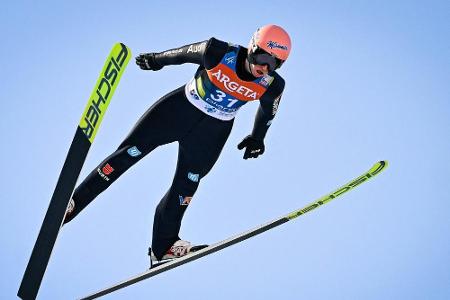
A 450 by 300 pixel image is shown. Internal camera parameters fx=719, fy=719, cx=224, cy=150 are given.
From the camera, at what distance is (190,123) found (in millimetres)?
7020

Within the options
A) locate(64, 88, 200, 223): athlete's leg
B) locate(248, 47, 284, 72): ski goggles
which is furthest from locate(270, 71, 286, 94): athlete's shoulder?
locate(64, 88, 200, 223): athlete's leg

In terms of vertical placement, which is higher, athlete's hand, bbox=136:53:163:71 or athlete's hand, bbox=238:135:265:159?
athlete's hand, bbox=136:53:163:71

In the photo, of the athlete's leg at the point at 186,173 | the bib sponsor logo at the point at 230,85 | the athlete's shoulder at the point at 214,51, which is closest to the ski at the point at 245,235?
the athlete's leg at the point at 186,173

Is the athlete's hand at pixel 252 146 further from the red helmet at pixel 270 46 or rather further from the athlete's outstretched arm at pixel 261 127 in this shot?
the red helmet at pixel 270 46

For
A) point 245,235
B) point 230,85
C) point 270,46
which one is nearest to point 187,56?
point 230,85

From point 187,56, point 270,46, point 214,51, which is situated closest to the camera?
point 270,46

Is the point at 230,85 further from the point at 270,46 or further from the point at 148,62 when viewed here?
the point at 148,62

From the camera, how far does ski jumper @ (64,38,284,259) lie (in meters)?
6.75

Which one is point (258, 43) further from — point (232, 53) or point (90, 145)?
point (90, 145)

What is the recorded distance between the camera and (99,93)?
20.7 ft

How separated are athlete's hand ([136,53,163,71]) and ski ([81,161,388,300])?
1.84m

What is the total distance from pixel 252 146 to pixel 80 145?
184 cm

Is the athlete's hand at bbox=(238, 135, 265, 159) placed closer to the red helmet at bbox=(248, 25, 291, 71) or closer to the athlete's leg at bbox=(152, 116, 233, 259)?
the athlete's leg at bbox=(152, 116, 233, 259)

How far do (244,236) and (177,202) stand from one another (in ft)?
2.68
